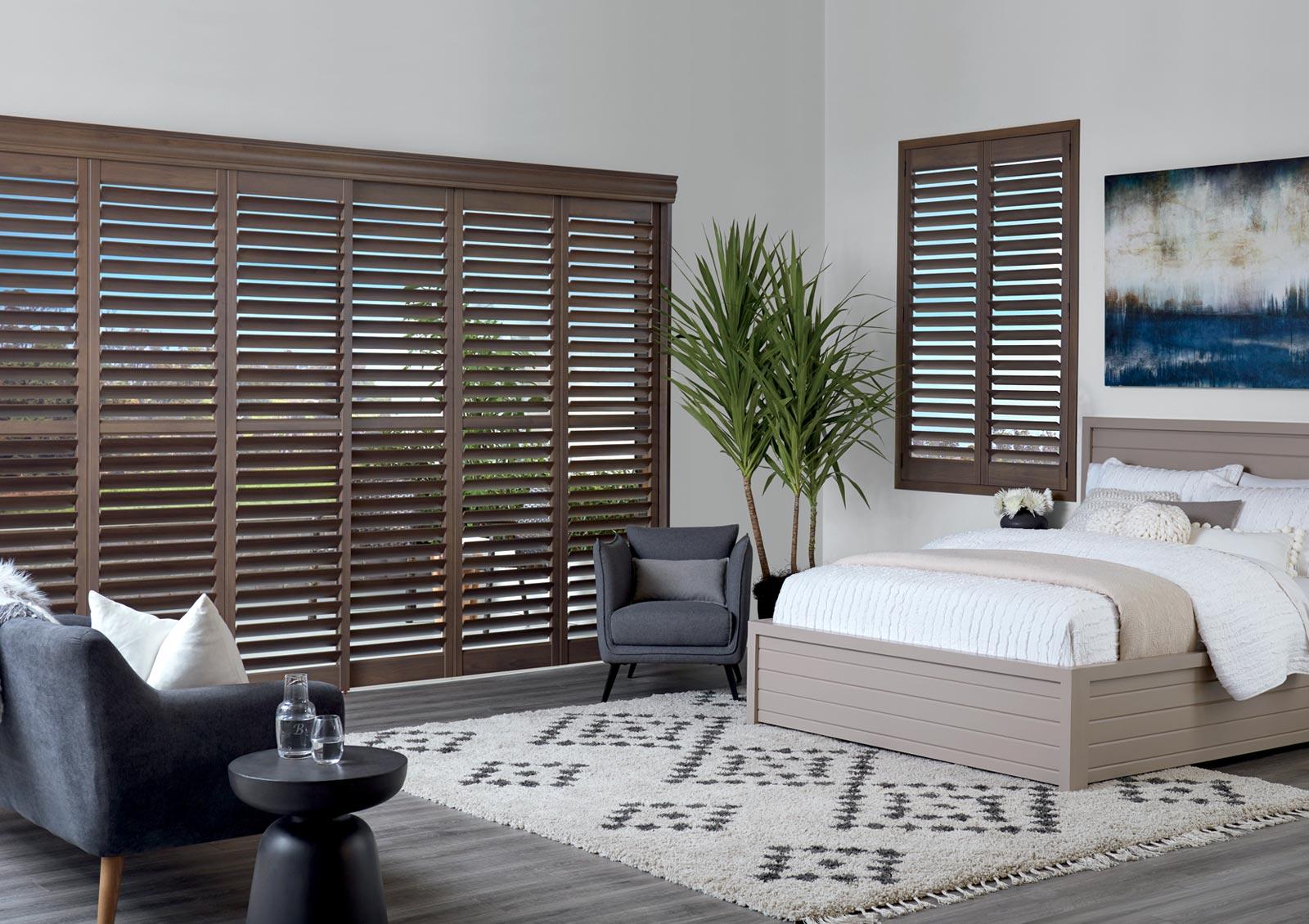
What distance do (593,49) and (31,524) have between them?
331 centimetres

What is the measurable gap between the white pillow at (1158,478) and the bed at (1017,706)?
1.07m

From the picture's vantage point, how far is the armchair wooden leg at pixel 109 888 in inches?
138

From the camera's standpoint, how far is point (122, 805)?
3533 millimetres

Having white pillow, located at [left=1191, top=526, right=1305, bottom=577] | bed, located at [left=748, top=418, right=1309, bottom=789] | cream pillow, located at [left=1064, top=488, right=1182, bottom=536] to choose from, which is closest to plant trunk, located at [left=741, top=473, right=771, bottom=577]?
bed, located at [left=748, top=418, right=1309, bottom=789]

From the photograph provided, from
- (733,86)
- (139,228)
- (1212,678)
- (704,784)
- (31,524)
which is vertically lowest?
(704,784)

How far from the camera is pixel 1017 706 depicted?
16.2 ft

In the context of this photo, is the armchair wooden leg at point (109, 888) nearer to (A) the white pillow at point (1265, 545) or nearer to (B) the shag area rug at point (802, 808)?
(B) the shag area rug at point (802, 808)

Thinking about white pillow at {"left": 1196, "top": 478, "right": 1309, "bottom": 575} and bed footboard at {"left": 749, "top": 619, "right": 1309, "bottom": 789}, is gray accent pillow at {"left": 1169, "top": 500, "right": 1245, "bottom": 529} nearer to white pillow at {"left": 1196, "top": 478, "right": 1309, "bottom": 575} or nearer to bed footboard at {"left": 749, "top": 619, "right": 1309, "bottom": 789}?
white pillow at {"left": 1196, "top": 478, "right": 1309, "bottom": 575}

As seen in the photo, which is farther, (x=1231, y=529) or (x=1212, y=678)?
(x=1231, y=529)

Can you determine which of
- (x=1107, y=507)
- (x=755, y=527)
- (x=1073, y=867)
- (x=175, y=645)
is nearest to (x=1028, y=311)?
(x=1107, y=507)

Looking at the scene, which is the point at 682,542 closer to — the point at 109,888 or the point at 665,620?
the point at 665,620

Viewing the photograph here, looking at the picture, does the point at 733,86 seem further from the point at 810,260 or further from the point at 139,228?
the point at 139,228

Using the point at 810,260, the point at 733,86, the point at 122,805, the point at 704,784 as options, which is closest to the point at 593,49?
the point at 733,86

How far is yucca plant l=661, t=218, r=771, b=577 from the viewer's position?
703 cm
